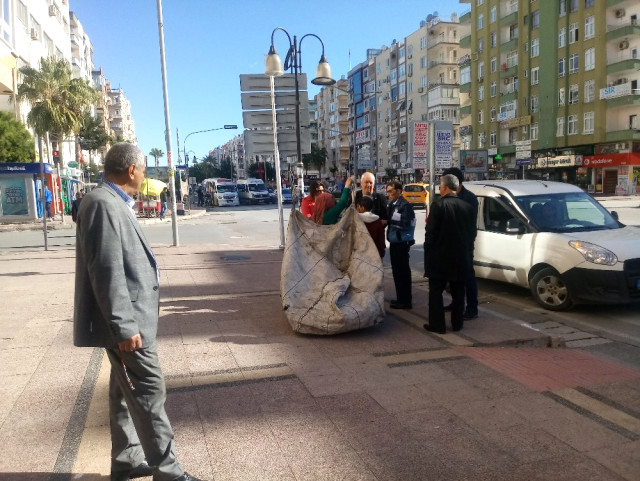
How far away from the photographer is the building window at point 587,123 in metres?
46.6

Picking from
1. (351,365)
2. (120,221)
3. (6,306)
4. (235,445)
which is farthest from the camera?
(6,306)

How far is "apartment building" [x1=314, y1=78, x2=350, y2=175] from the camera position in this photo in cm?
9906

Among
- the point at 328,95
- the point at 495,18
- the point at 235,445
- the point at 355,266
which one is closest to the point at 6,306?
the point at 355,266

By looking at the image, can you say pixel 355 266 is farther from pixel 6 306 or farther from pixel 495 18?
pixel 495 18

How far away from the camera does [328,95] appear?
106062 millimetres

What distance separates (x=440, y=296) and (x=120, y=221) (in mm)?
4082

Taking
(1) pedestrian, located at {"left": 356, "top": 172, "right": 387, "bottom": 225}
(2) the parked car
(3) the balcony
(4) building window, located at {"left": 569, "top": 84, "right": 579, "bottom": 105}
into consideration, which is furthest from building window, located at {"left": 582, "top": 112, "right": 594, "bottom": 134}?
(1) pedestrian, located at {"left": 356, "top": 172, "right": 387, "bottom": 225}

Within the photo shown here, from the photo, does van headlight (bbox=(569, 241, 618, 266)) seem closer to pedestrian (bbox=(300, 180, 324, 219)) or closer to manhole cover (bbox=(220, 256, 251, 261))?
pedestrian (bbox=(300, 180, 324, 219))

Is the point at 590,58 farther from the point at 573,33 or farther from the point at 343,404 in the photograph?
the point at 343,404

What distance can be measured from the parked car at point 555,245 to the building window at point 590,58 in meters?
44.4

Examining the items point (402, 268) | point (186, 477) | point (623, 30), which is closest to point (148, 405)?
point (186, 477)

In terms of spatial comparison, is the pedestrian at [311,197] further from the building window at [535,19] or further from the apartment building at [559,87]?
the building window at [535,19]

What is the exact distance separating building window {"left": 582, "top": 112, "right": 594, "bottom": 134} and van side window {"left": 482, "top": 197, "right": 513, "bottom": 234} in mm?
43980

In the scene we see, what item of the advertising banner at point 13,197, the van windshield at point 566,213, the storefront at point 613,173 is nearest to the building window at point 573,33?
the storefront at point 613,173
